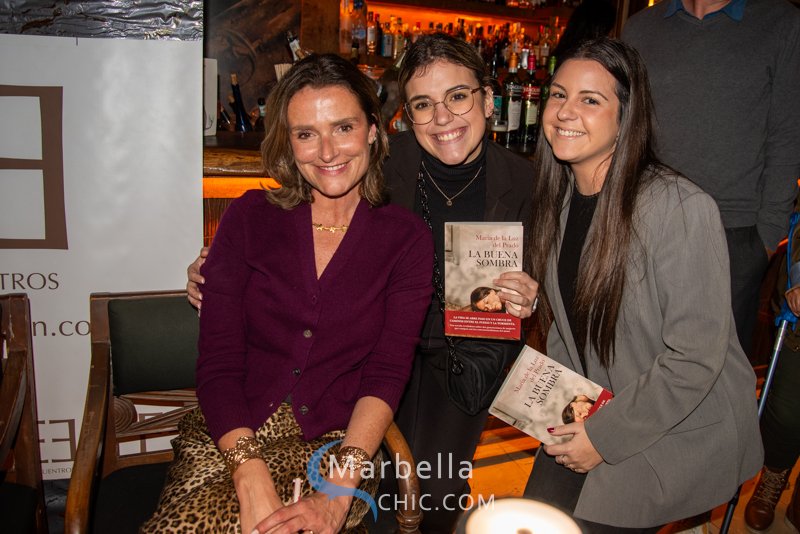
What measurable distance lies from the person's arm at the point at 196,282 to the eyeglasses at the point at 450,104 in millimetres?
819

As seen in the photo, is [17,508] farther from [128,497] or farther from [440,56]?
[440,56]

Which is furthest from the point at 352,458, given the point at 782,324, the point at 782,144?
the point at 782,144

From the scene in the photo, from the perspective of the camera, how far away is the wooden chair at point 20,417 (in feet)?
5.55

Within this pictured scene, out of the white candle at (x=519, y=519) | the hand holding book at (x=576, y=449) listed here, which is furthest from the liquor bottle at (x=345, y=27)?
the white candle at (x=519, y=519)

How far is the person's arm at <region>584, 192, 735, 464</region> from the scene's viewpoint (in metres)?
1.52

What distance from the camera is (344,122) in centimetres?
180

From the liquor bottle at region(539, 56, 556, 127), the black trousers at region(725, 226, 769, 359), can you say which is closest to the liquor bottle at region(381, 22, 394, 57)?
the liquor bottle at region(539, 56, 556, 127)

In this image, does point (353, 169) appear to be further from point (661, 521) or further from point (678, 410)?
point (661, 521)

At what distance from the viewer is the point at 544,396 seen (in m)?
1.74

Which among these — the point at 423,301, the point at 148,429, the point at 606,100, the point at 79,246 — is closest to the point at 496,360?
the point at 423,301

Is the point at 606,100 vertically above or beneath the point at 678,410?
above

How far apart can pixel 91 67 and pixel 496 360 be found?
161cm

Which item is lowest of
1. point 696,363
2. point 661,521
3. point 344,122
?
point 661,521

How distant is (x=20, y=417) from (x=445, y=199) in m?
1.46
